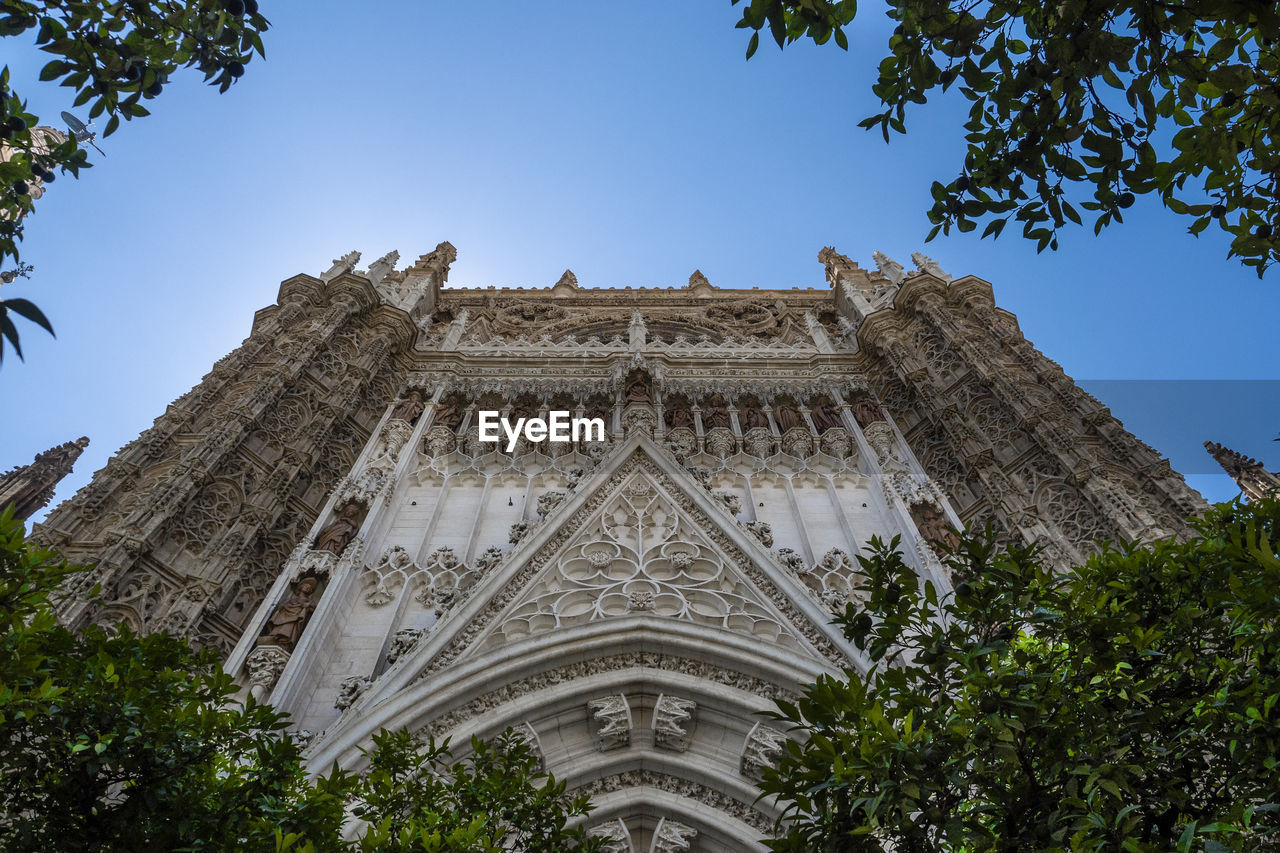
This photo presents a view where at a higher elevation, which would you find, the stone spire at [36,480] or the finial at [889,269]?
the finial at [889,269]

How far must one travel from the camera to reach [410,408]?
14.3 meters

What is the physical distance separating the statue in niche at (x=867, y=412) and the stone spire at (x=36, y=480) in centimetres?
1596

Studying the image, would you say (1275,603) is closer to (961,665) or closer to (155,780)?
(961,665)

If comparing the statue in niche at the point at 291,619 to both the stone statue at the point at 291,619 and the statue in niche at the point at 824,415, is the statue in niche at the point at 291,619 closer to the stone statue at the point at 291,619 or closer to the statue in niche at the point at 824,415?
the stone statue at the point at 291,619

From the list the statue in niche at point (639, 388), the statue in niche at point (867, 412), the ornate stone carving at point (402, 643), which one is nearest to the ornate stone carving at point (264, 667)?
the ornate stone carving at point (402, 643)

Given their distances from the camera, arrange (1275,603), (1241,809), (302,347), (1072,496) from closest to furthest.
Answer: (1241,809)
(1275,603)
(1072,496)
(302,347)

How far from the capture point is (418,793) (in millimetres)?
5465

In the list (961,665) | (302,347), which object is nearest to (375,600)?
(302,347)

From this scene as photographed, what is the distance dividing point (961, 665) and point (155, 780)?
14.7ft

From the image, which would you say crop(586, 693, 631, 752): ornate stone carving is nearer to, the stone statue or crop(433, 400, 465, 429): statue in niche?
the stone statue

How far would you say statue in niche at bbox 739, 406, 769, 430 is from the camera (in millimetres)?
14602

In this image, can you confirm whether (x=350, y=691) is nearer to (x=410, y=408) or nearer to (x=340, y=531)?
(x=340, y=531)

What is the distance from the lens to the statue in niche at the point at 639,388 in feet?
48.0

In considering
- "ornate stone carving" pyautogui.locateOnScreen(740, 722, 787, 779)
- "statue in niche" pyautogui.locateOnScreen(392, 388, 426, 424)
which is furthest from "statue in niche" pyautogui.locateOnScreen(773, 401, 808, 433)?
"ornate stone carving" pyautogui.locateOnScreen(740, 722, 787, 779)
